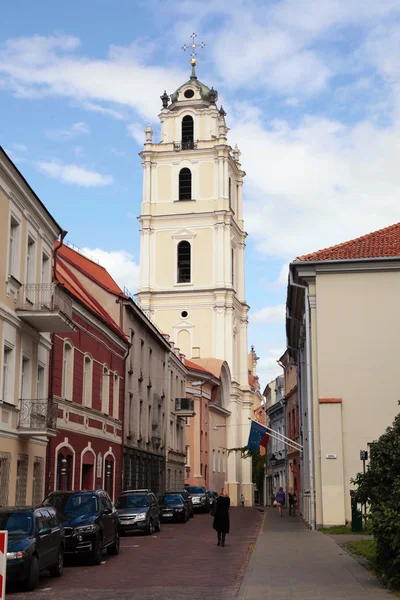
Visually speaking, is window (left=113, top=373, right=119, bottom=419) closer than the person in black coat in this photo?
No

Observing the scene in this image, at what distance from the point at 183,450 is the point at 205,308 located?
2511cm

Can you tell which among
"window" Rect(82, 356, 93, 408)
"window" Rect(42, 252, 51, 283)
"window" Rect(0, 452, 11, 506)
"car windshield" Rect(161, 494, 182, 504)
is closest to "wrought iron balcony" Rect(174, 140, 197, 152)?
"car windshield" Rect(161, 494, 182, 504)

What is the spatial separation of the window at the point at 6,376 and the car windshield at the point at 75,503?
386cm

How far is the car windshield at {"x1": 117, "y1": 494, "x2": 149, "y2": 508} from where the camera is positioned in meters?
28.2

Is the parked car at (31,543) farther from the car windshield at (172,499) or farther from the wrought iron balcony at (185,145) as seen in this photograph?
the wrought iron balcony at (185,145)

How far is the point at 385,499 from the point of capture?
13367mm

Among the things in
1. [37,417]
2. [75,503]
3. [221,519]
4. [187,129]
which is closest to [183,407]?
[37,417]

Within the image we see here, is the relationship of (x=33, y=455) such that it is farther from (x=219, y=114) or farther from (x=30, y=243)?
(x=219, y=114)

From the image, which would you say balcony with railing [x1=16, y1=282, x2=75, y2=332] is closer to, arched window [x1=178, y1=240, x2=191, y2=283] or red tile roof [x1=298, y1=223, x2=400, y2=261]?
red tile roof [x1=298, y1=223, x2=400, y2=261]

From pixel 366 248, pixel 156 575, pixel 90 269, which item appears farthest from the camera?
pixel 90 269

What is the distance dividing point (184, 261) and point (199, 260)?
1544 millimetres

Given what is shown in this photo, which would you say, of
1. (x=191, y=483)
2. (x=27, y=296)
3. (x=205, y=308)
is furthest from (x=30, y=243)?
(x=205, y=308)

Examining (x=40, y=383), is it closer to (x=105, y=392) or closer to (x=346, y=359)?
(x=105, y=392)

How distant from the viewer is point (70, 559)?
18750 millimetres
